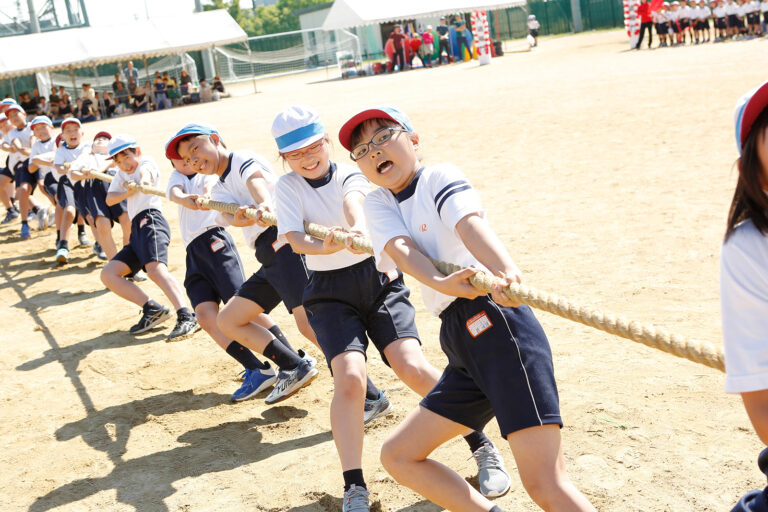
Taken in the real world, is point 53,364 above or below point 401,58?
below

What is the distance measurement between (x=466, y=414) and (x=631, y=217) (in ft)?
18.5

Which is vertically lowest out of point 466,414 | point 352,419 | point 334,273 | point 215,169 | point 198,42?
point 352,419

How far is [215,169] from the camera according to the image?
4.98 metres

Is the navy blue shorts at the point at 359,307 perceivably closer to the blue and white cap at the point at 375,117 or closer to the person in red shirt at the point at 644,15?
the blue and white cap at the point at 375,117

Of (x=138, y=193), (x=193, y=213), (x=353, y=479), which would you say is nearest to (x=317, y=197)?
(x=353, y=479)

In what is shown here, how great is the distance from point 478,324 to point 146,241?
4.83 m

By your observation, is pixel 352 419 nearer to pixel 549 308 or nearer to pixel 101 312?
pixel 549 308

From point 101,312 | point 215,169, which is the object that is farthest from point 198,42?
point 215,169

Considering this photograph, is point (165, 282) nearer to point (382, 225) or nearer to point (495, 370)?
A: point (382, 225)

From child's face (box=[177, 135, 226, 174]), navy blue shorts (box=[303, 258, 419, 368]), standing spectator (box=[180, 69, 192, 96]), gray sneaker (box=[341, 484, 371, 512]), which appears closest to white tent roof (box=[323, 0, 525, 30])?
standing spectator (box=[180, 69, 192, 96])

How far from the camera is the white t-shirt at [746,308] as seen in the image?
176 cm

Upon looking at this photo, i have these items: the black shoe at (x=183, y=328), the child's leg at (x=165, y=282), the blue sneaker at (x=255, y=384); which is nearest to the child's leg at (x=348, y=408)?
the blue sneaker at (x=255, y=384)

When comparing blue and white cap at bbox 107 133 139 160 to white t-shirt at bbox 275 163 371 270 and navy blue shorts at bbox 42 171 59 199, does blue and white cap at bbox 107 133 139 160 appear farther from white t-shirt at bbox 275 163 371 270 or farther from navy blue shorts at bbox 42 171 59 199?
navy blue shorts at bbox 42 171 59 199

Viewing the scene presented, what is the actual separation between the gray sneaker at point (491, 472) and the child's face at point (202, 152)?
240cm
